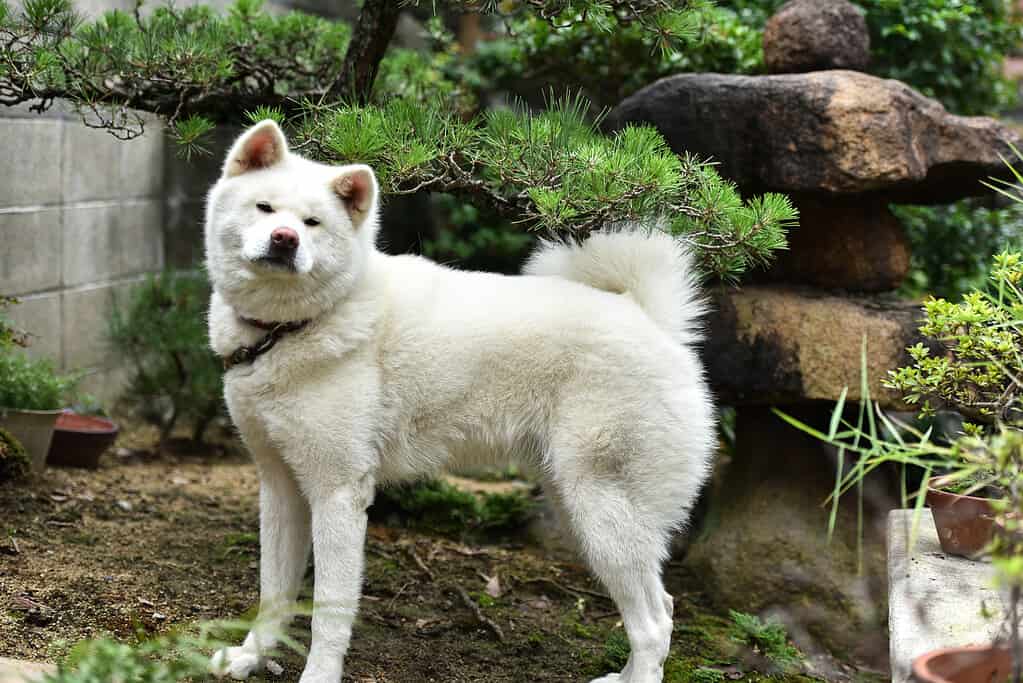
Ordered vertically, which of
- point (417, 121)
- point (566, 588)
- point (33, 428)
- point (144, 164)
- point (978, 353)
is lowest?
point (566, 588)

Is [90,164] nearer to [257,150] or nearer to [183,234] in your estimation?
[183,234]

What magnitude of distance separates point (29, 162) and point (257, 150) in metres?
2.33

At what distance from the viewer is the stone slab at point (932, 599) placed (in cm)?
265

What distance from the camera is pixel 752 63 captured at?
5223mm

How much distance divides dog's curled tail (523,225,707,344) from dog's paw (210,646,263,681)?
5.16ft

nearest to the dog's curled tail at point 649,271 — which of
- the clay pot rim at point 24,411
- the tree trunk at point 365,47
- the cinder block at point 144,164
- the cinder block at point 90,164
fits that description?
the tree trunk at point 365,47

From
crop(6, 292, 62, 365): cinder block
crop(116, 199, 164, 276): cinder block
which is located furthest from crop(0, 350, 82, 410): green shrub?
crop(116, 199, 164, 276): cinder block

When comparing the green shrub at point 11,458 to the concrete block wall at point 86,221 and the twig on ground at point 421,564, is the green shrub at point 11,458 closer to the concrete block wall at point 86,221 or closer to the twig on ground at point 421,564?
the concrete block wall at point 86,221

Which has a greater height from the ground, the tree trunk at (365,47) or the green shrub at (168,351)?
the tree trunk at (365,47)

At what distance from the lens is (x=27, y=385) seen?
438 centimetres

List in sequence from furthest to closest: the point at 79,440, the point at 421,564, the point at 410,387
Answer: the point at 79,440
the point at 421,564
the point at 410,387

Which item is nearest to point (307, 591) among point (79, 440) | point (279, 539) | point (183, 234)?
point (279, 539)

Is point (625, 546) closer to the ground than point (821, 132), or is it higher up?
closer to the ground

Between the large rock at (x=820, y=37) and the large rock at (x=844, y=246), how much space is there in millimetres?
575
